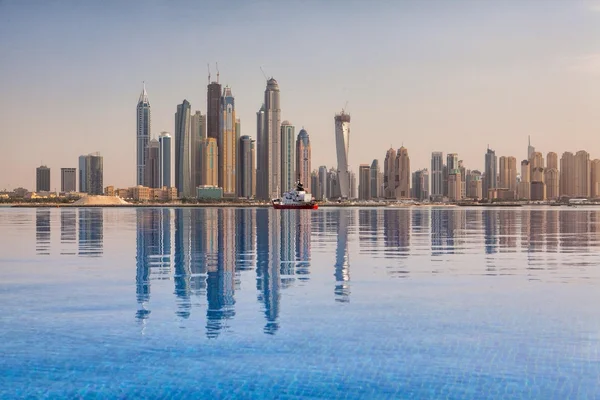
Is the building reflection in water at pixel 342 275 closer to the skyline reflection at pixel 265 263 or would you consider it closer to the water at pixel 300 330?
the skyline reflection at pixel 265 263

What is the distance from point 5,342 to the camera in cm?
2533

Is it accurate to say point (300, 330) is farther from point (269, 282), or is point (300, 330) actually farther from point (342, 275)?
point (342, 275)

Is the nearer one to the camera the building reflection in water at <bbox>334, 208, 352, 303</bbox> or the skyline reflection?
the skyline reflection

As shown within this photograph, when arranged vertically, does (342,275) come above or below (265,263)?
below

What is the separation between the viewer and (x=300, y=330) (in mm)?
27078

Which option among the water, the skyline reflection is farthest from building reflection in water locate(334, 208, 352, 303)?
the water

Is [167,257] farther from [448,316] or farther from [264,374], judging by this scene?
[264,374]

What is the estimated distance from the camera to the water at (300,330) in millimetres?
20266

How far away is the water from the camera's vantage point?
66.5 feet

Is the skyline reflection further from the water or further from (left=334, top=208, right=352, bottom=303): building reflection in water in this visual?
the water

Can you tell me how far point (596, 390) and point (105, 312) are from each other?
2091cm

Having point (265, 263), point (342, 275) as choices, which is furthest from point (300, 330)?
point (265, 263)

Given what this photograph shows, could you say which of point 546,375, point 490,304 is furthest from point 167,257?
point 546,375

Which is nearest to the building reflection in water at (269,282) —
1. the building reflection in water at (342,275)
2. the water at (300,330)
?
the water at (300,330)
